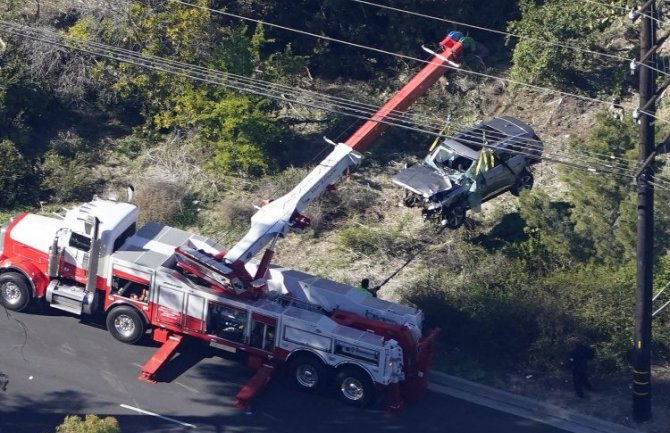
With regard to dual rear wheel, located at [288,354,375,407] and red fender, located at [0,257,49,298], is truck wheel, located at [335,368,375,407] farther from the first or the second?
red fender, located at [0,257,49,298]

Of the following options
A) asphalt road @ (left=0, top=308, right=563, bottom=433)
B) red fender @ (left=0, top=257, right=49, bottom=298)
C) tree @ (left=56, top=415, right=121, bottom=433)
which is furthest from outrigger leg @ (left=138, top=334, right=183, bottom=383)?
tree @ (left=56, top=415, right=121, bottom=433)

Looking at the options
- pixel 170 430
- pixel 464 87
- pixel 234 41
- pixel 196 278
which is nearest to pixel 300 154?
pixel 234 41

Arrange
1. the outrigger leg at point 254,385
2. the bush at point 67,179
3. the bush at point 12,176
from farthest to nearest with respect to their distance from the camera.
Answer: the bush at point 67,179 < the bush at point 12,176 < the outrigger leg at point 254,385

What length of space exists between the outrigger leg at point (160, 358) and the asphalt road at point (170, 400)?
173 millimetres

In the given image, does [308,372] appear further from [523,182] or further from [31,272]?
[523,182]

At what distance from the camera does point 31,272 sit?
19766 millimetres

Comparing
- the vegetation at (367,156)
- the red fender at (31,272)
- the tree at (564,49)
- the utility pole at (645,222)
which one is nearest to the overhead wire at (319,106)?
the vegetation at (367,156)

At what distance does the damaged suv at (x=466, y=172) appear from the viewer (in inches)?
869

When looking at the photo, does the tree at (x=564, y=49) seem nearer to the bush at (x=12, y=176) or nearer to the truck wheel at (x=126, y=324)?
the bush at (x=12, y=176)

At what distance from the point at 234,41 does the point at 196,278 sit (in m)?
8.85

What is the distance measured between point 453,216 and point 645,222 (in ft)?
21.4

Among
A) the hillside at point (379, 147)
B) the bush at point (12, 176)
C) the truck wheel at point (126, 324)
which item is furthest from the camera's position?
the bush at point (12, 176)

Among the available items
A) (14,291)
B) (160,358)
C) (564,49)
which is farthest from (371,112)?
(14,291)


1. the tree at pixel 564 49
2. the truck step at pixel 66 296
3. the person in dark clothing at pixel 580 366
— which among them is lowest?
→ the person in dark clothing at pixel 580 366
